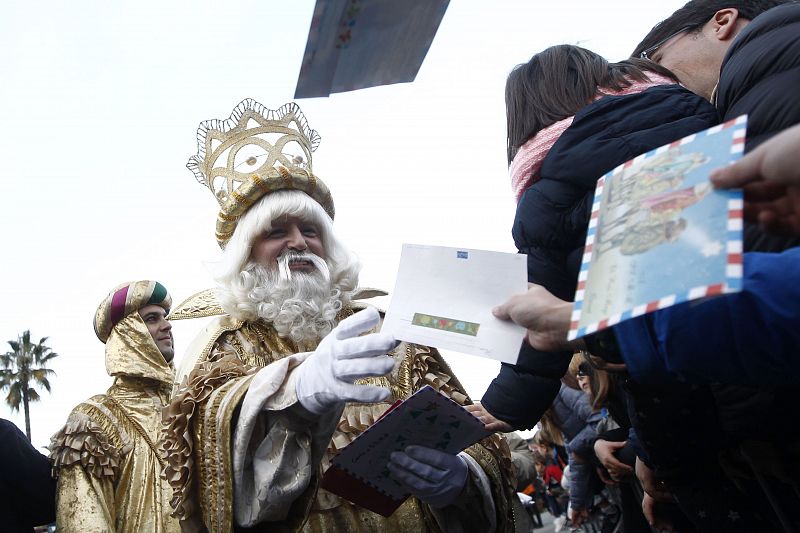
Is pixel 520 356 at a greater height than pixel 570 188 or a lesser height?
lesser

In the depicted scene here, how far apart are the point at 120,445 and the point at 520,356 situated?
2656 millimetres

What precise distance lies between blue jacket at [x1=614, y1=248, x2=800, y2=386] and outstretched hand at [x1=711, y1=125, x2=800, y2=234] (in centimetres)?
8

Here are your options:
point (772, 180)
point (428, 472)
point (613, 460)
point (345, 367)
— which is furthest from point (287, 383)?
point (613, 460)

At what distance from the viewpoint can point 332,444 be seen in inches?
111

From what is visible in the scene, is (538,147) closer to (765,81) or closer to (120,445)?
(765,81)

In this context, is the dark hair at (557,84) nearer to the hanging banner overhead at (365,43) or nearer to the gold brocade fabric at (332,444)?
the hanging banner overhead at (365,43)

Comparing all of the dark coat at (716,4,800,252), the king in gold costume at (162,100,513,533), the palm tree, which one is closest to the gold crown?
the king in gold costume at (162,100,513,533)

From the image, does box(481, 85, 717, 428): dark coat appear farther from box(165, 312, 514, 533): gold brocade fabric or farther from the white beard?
the white beard

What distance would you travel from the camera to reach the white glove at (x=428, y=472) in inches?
95.8

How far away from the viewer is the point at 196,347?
9.66 ft

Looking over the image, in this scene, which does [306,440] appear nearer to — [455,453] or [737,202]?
[455,453]

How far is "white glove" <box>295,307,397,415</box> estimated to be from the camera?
2.12m

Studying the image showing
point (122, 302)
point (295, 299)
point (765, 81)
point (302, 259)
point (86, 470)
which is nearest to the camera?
point (765, 81)

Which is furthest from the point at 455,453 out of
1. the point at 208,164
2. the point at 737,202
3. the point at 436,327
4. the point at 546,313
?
the point at 208,164
